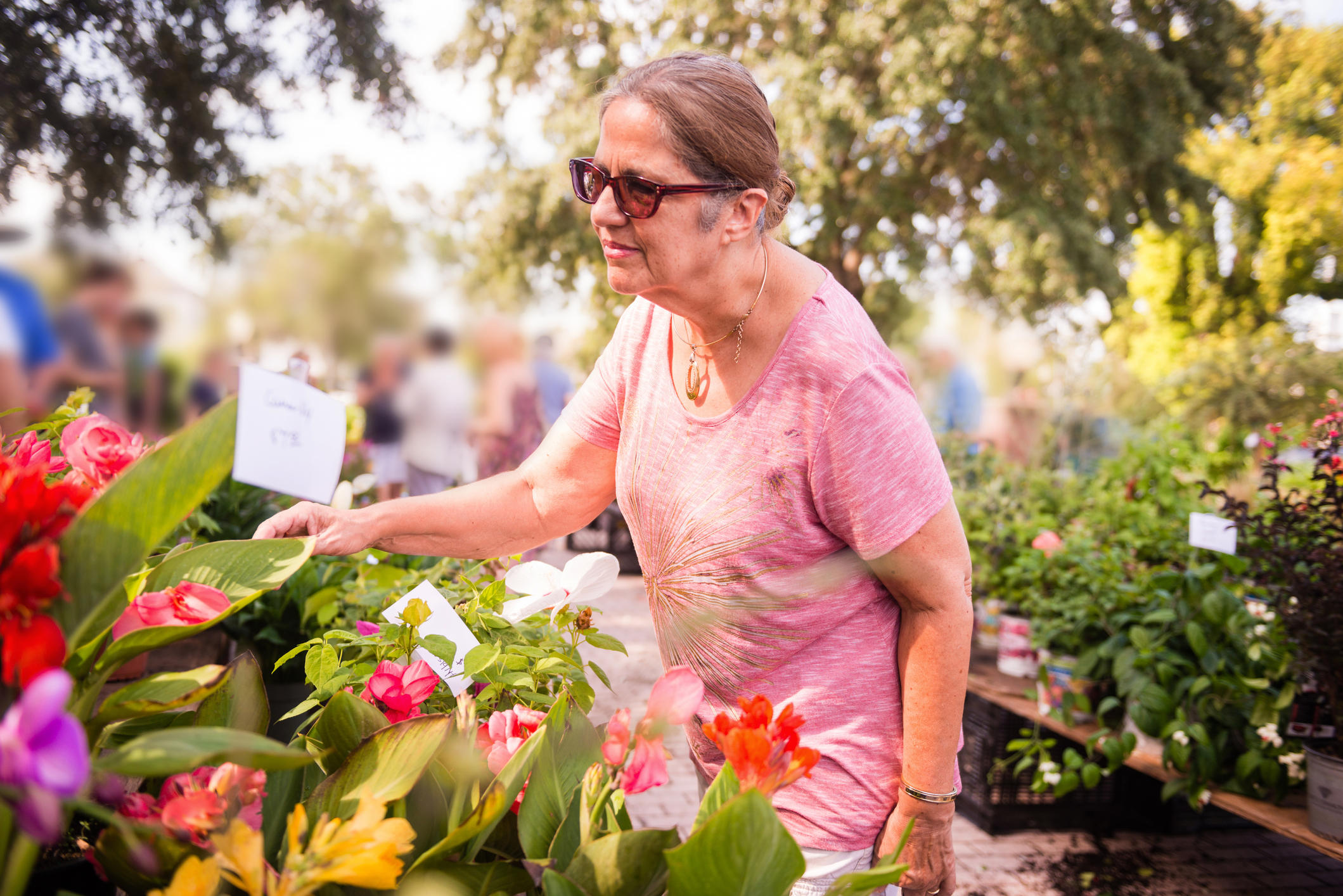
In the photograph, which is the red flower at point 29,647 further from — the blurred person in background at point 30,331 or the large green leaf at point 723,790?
the blurred person in background at point 30,331

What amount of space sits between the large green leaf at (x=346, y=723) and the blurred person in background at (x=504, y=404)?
3.74 metres

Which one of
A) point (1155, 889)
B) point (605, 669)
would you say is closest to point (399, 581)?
point (605, 669)

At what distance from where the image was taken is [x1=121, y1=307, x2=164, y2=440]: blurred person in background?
3910 millimetres

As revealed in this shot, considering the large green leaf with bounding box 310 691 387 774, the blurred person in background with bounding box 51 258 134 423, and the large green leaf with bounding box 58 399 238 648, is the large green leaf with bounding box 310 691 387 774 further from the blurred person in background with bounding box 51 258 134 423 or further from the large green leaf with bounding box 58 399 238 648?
the blurred person in background with bounding box 51 258 134 423

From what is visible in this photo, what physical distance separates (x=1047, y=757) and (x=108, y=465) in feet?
10.2

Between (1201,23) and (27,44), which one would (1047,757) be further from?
(1201,23)

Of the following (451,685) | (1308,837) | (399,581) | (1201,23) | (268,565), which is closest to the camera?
(268,565)

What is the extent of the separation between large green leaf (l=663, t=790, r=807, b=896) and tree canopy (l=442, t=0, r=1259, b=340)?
9.23 metres

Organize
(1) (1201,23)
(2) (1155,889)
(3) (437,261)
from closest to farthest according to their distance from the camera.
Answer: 1. (2) (1155,889)
2. (1) (1201,23)
3. (3) (437,261)

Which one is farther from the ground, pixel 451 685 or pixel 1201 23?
pixel 1201 23

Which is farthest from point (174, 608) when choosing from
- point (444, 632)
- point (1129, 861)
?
point (1129, 861)

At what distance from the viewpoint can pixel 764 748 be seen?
0.60 meters

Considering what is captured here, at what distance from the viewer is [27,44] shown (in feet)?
16.2

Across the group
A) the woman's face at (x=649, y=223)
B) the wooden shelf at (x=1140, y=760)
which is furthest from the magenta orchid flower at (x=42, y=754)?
the wooden shelf at (x=1140, y=760)
